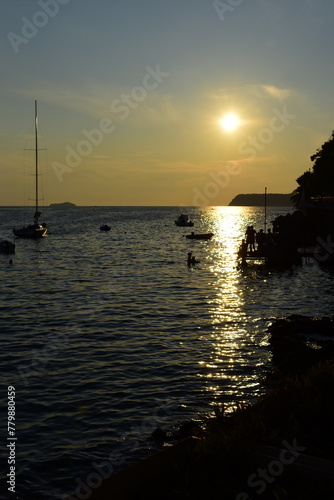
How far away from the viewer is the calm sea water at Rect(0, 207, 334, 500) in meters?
13.1

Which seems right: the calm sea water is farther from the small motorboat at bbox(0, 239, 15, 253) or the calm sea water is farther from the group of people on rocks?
the small motorboat at bbox(0, 239, 15, 253)

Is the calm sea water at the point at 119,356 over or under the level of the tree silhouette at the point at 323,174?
under

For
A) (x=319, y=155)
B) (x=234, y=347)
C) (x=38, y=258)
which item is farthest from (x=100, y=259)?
(x=319, y=155)

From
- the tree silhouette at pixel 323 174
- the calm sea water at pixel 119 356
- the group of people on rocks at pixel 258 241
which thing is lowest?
the calm sea water at pixel 119 356

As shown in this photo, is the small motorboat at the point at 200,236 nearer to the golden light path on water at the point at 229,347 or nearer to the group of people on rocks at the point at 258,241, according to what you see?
the group of people on rocks at the point at 258,241

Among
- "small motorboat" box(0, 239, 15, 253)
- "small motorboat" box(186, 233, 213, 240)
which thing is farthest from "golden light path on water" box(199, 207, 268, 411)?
"small motorboat" box(186, 233, 213, 240)

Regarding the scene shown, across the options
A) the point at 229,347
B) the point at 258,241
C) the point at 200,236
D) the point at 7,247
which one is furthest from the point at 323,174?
the point at 229,347

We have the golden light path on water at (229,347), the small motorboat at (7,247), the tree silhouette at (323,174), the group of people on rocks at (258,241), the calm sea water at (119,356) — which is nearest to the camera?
the calm sea water at (119,356)

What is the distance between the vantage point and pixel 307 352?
750 inches

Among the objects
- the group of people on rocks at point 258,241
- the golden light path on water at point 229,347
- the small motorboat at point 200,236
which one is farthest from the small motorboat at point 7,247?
the small motorboat at point 200,236

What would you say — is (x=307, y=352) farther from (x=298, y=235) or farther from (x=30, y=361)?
(x=298, y=235)

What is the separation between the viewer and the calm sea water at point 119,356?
1313 centimetres

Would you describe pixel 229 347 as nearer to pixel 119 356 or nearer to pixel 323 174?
pixel 119 356

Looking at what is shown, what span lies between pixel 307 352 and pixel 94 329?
1121cm
